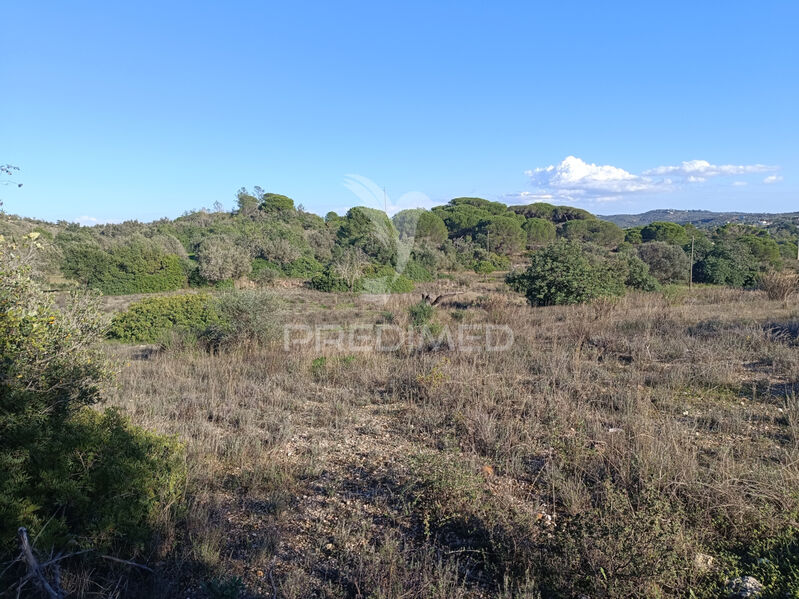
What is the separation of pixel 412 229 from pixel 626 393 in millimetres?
6287

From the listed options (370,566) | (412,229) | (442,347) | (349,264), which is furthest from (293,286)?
(370,566)

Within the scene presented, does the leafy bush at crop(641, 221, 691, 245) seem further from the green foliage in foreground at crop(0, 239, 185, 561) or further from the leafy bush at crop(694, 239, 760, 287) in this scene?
the green foliage in foreground at crop(0, 239, 185, 561)

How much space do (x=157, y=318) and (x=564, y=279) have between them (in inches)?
462

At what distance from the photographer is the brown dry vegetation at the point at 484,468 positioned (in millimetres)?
2096

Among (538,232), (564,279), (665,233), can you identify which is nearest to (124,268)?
(564,279)

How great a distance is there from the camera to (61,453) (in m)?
2.22

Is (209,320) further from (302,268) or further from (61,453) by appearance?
(302,268)

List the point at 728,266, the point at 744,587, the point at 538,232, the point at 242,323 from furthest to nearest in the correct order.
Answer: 1. the point at 538,232
2. the point at 728,266
3. the point at 242,323
4. the point at 744,587

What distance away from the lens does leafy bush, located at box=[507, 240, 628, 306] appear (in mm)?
13273

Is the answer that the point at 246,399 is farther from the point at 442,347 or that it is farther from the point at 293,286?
the point at 293,286

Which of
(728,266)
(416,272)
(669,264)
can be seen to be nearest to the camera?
(728,266)

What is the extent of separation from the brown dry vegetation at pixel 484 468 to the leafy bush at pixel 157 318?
4732 mm

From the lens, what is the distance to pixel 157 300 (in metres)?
12.1

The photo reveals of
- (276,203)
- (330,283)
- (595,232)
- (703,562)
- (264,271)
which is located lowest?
(330,283)
